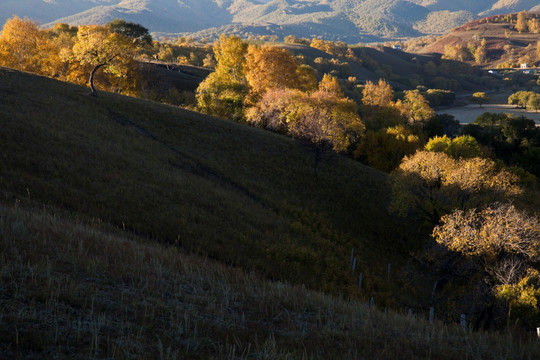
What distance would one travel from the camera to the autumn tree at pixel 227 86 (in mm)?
56125

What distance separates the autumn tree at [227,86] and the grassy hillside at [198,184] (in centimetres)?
1198

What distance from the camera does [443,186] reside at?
3012 cm


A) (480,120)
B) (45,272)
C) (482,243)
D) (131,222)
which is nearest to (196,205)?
(131,222)

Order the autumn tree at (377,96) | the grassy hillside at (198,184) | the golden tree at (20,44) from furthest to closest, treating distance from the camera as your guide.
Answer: the autumn tree at (377,96), the golden tree at (20,44), the grassy hillside at (198,184)

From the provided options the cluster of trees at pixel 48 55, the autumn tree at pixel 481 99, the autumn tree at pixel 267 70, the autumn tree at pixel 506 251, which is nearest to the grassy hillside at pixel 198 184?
the autumn tree at pixel 506 251

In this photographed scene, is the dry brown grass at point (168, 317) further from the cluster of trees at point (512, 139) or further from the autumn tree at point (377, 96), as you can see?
the autumn tree at point (377, 96)

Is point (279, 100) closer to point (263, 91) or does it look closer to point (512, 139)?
point (263, 91)

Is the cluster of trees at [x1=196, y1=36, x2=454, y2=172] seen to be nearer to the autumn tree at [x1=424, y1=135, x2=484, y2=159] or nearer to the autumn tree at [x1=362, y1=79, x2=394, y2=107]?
the autumn tree at [x1=424, y1=135, x2=484, y2=159]

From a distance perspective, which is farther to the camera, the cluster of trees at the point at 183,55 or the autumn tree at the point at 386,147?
the cluster of trees at the point at 183,55

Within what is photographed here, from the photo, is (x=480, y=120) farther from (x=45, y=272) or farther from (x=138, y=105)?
(x=45, y=272)

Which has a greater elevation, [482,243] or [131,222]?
[131,222]

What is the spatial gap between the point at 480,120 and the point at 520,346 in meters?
83.7

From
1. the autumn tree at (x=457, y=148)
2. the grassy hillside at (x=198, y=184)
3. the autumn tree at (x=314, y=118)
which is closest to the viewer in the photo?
the grassy hillside at (x=198, y=184)

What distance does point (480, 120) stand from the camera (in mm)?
77562
